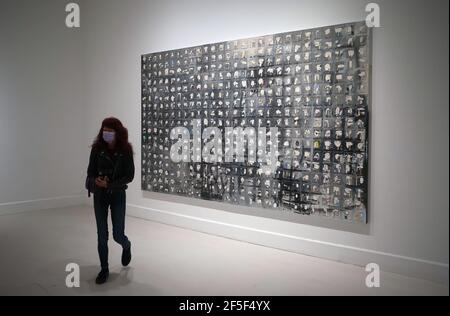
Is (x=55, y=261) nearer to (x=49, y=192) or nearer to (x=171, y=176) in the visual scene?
(x=171, y=176)

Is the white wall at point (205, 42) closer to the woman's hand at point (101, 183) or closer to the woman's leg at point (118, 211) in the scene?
the woman's leg at point (118, 211)

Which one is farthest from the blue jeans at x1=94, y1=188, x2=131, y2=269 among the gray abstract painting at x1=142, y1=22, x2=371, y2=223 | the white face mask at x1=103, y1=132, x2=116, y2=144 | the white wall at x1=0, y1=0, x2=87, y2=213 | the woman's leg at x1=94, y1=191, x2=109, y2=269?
the white wall at x1=0, y1=0, x2=87, y2=213

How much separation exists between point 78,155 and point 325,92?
4.81 metres

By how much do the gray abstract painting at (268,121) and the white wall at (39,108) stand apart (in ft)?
6.30

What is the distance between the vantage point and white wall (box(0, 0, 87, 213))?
6512 millimetres

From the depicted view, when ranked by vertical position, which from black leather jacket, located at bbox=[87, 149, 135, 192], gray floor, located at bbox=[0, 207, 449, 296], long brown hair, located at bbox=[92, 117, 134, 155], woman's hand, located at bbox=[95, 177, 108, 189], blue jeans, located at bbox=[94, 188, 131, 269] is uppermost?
long brown hair, located at bbox=[92, 117, 134, 155]

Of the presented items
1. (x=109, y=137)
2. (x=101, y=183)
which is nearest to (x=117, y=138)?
(x=109, y=137)

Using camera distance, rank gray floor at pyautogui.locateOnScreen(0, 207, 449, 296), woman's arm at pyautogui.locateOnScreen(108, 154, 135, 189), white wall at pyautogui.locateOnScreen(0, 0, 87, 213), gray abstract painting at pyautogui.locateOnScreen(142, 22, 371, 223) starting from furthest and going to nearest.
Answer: white wall at pyautogui.locateOnScreen(0, 0, 87, 213)
gray abstract painting at pyautogui.locateOnScreen(142, 22, 371, 223)
woman's arm at pyautogui.locateOnScreen(108, 154, 135, 189)
gray floor at pyautogui.locateOnScreen(0, 207, 449, 296)

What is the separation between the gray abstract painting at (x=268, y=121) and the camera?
4102 mm

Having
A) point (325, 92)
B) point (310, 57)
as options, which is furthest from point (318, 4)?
point (325, 92)

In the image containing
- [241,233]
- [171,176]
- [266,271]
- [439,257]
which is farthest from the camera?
[171,176]

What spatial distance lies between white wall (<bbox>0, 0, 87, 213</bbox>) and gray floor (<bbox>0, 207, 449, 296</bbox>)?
148 cm

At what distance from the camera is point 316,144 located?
4.34m

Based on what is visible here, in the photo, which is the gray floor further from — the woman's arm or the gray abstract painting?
the woman's arm
